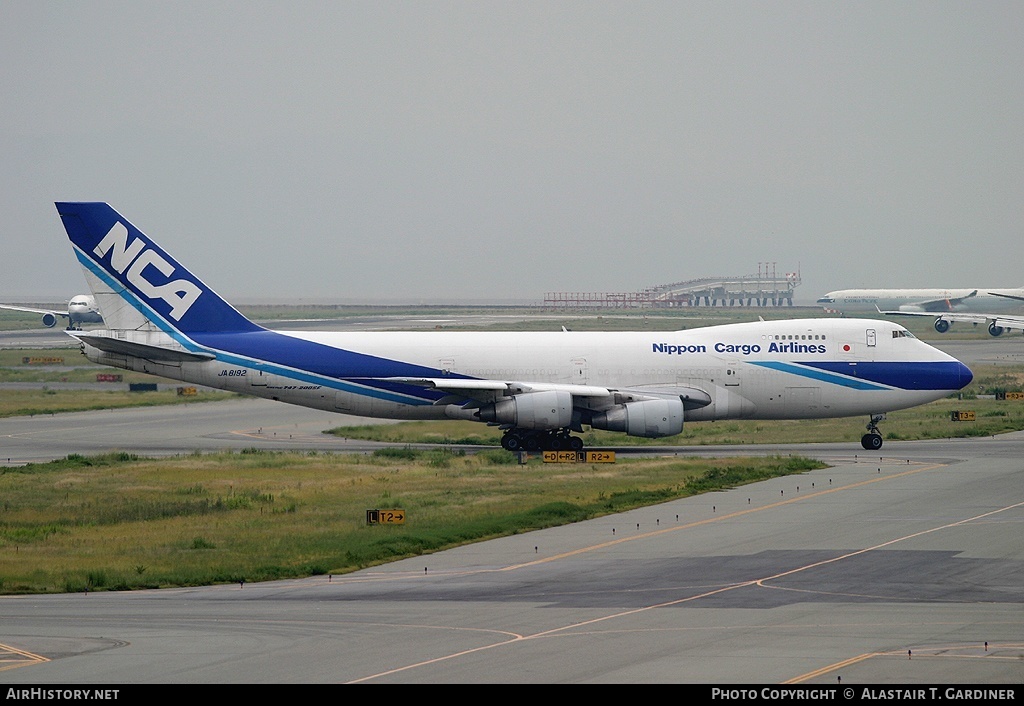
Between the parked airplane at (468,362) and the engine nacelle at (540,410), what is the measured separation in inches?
30.8

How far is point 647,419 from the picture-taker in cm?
5178

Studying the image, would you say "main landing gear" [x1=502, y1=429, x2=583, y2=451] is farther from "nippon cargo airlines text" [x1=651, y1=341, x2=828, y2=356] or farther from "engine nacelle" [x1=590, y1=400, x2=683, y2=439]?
"nippon cargo airlines text" [x1=651, y1=341, x2=828, y2=356]

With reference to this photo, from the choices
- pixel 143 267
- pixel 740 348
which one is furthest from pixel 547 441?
pixel 143 267

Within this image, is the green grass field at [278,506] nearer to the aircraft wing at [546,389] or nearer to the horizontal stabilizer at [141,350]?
the aircraft wing at [546,389]

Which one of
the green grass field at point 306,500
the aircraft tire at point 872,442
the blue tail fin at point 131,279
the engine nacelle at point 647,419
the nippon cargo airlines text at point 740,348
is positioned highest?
the blue tail fin at point 131,279

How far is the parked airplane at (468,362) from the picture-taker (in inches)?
2105

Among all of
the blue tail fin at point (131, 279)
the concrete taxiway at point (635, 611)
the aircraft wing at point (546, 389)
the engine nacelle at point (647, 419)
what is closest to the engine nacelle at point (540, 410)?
the aircraft wing at point (546, 389)

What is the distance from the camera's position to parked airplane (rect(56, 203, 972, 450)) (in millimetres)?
53469

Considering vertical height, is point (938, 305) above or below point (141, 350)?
above

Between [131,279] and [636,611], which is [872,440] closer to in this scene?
[131,279]

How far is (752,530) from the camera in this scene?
34.1 meters
